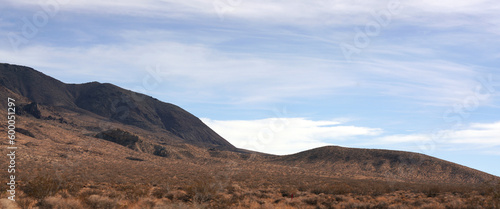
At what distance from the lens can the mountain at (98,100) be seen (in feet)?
→ 529

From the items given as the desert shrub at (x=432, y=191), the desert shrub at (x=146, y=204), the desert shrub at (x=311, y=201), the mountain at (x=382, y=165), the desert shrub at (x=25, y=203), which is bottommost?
the desert shrub at (x=25, y=203)

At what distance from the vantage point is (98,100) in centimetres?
17875

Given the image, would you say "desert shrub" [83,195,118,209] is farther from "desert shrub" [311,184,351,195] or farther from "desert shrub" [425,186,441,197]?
"desert shrub" [425,186,441,197]

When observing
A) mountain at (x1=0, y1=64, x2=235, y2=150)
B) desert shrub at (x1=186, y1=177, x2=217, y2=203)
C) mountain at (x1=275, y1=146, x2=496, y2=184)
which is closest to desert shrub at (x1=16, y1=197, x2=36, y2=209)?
desert shrub at (x1=186, y1=177, x2=217, y2=203)

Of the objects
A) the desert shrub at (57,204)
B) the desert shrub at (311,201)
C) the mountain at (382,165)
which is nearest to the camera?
the desert shrub at (57,204)

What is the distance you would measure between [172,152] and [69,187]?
219ft

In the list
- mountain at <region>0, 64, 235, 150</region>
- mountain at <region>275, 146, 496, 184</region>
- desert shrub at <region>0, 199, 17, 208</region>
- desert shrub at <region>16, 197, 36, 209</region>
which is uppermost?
mountain at <region>0, 64, 235, 150</region>

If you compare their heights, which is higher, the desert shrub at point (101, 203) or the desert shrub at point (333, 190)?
the desert shrub at point (333, 190)

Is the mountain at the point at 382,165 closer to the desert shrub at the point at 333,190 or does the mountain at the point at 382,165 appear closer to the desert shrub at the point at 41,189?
the desert shrub at the point at 333,190

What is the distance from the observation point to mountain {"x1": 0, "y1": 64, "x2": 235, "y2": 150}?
529ft

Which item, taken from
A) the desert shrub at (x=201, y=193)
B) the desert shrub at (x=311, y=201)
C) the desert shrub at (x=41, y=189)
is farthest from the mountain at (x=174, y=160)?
the desert shrub at (x=311, y=201)

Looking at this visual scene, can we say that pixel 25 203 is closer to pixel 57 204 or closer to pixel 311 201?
pixel 57 204

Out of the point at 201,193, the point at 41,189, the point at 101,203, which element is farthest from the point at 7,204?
the point at 201,193

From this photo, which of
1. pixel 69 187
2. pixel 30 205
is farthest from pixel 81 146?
pixel 30 205
